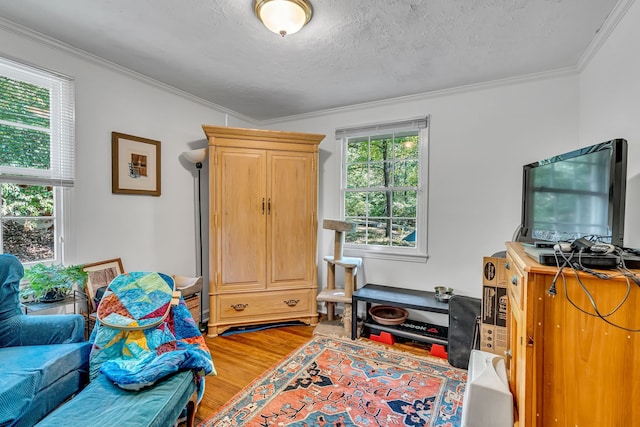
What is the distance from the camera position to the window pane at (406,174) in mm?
3002

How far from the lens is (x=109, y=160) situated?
235cm

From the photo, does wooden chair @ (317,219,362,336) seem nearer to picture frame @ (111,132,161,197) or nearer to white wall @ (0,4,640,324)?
white wall @ (0,4,640,324)

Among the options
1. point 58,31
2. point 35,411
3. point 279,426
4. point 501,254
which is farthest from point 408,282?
point 58,31

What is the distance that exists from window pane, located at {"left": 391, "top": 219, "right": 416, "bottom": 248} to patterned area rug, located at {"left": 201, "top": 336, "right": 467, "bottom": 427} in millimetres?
1082

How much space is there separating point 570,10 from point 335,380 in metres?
2.74

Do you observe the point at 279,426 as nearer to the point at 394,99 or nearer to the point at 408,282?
the point at 408,282

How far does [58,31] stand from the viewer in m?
1.88

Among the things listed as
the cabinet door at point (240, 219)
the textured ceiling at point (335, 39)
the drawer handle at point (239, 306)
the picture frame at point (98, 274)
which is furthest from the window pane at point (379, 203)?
the picture frame at point (98, 274)

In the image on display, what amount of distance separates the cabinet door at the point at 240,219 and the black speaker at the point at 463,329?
1.77 metres

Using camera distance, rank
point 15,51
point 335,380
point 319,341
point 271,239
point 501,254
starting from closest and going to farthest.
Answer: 1. point 15,51
2. point 335,380
3. point 501,254
4. point 319,341
5. point 271,239

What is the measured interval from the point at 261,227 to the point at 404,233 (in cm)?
151

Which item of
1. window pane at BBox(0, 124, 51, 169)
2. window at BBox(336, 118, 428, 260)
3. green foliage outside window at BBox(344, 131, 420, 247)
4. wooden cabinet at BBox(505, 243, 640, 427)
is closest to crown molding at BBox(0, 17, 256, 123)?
window pane at BBox(0, 124, 51, 169)

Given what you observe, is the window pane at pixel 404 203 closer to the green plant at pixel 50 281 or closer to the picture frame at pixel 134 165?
the picture frame at pixel 134 165

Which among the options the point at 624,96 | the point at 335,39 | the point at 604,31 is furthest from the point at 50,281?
the point at 604,31
